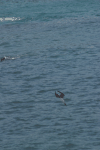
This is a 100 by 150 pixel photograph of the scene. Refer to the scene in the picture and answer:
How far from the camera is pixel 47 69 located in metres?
24.4

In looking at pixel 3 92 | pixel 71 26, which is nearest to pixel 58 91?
pixel 3 92

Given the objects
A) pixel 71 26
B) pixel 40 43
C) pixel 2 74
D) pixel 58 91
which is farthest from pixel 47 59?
pixel 71 26

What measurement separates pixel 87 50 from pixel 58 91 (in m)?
12.9

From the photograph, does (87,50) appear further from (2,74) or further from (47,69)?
(2,74)

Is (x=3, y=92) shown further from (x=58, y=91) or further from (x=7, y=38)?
(x=7, y=38)

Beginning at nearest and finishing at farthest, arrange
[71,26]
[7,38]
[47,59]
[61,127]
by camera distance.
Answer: [61,127] < [47,59] < [7,38] < [71,26]

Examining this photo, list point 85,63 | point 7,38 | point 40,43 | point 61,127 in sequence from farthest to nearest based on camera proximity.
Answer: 1. point 7,38
2. point 40,43
3. point 85,63
4. point 61,127

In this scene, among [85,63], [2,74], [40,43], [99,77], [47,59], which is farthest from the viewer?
[40,43]

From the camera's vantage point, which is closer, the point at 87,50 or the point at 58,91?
the point at 58,91

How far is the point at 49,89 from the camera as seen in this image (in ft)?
65.2

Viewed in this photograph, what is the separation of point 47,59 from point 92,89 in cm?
882

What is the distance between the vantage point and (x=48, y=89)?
19.9 metres

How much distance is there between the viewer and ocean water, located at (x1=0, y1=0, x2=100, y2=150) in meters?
13.9

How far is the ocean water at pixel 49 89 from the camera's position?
13914 millimetres
